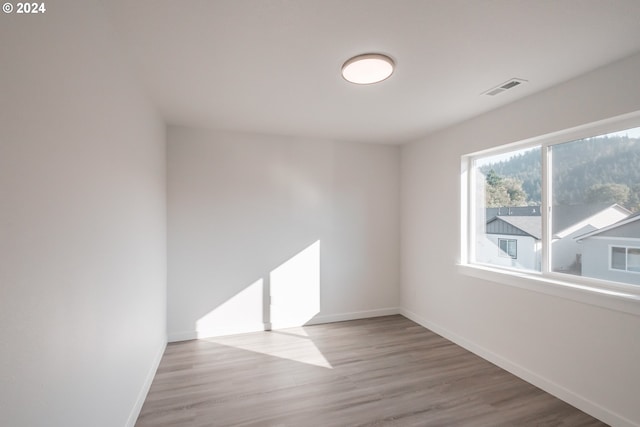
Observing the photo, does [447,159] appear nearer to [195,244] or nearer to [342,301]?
[342,301]

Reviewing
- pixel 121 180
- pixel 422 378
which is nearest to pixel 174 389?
pixel 121 180

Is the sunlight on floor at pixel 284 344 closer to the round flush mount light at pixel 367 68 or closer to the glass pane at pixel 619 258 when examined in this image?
the glass pane at pixel 619 258

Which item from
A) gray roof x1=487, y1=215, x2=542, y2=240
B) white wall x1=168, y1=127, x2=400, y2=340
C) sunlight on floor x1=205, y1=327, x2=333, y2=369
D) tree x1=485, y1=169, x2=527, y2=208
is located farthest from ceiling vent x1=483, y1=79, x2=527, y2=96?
sunlight on floor x1=205, y1=327, x2=333, y2=369

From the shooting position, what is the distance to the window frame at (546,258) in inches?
81.6

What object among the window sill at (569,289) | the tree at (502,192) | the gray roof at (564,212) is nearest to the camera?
the window sill at (569,289)

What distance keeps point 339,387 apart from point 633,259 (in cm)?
245

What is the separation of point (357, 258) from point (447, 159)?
184cm

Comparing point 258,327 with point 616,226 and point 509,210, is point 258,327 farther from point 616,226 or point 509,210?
point 616,226

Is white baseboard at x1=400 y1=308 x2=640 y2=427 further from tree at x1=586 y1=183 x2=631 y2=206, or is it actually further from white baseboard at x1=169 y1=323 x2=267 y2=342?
white baseboard at x1=169 y1=323 x2=267 y2=342

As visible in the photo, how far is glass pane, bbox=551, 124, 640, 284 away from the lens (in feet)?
6.95

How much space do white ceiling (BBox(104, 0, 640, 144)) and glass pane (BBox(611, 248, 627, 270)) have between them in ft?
4.55

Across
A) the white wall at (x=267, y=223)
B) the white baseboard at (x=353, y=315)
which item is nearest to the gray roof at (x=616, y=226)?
the white wall at (x=267, y=223)

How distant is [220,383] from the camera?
2564 mm

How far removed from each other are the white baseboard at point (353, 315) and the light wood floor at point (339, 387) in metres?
0.52
